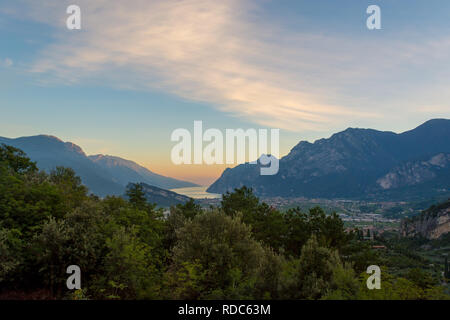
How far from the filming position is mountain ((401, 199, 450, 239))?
570 ft

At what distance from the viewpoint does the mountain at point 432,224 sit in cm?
17362

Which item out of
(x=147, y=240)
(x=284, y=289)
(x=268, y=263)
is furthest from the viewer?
(x=147, y=240)

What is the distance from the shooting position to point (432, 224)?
180 meters

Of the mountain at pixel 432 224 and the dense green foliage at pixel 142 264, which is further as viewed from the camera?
the mountain at pixel 432 224

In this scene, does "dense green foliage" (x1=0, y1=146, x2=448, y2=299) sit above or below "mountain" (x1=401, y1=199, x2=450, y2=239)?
above

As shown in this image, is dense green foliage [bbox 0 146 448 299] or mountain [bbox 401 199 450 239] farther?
mountain [bbox 401 199 450 239]

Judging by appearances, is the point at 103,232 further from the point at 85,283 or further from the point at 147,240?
the point at 147,240

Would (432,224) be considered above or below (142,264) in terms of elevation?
below

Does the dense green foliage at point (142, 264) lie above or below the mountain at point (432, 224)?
above

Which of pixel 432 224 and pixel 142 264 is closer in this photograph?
pixel 142 264
